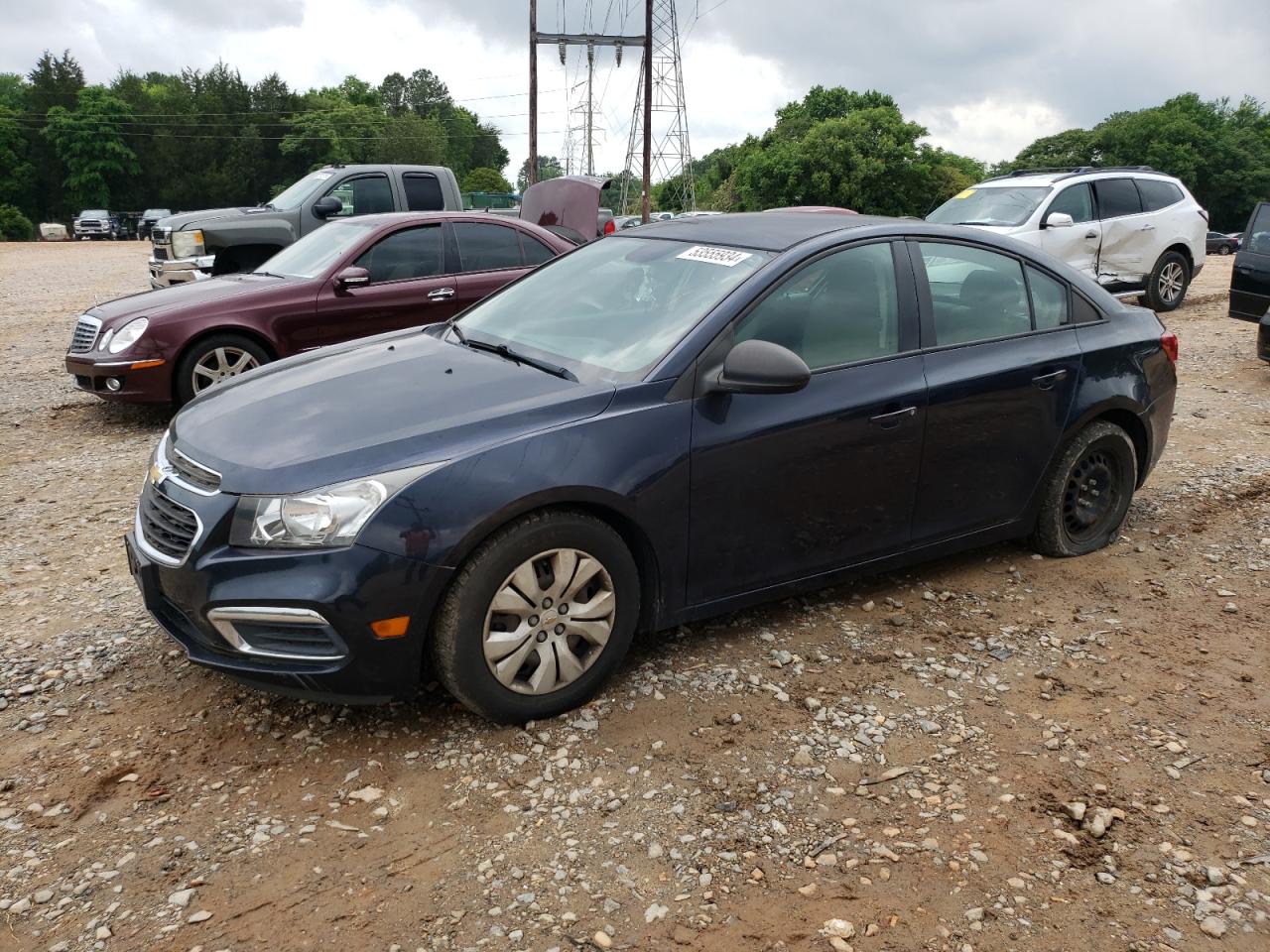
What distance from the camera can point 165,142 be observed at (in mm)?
70812

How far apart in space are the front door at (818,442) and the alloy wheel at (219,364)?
5071mm

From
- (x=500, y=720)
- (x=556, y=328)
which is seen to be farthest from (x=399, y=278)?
(x=500, y=720)

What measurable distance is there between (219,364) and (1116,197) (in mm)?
10098

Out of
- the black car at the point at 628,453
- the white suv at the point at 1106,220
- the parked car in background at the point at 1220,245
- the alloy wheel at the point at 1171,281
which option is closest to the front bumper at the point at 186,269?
the black car at the point at 628,453

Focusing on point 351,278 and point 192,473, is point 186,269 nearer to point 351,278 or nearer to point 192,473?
point 351,278

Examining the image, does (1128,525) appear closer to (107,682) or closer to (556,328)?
(556,328)

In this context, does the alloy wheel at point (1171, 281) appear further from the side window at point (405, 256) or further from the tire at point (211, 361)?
the tire at point (211, 361)

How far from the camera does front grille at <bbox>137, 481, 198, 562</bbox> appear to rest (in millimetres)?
3234

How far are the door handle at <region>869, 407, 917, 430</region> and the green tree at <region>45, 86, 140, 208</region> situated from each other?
3028 inches

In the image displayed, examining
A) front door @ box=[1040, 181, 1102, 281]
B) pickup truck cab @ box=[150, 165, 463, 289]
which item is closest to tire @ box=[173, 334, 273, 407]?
pickup truck cab @ box=[150, 165, 463, 289]

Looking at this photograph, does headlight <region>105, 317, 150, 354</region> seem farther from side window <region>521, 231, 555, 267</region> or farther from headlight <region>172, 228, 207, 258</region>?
headlight <region>172, 228, 207, 258</region>

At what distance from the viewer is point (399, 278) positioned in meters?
8.16

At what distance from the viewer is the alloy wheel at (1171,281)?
508 inches

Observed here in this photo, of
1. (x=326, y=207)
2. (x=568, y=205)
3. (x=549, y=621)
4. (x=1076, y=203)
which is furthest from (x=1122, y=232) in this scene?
(x=549, y=621)
